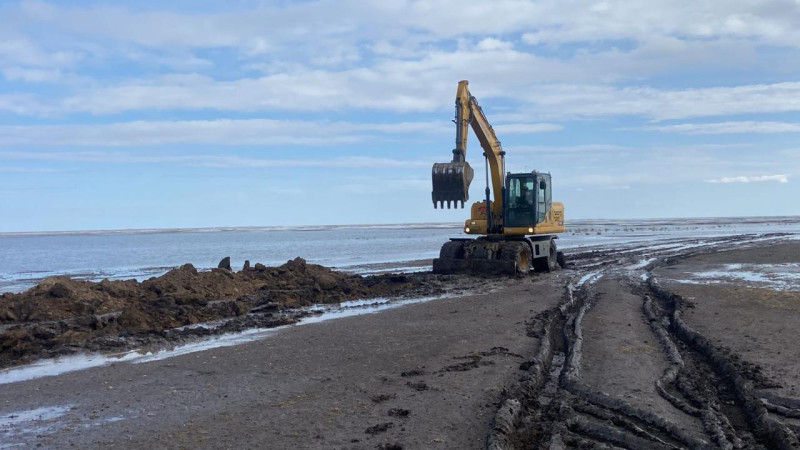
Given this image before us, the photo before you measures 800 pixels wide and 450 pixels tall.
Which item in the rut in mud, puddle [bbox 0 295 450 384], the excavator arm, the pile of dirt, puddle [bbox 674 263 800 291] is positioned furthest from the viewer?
the excavator arm

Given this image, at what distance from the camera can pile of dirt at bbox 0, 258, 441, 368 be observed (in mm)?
13414

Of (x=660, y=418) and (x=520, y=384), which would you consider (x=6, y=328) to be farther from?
(x=660, y=418)

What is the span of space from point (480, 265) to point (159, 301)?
1113 centimetres

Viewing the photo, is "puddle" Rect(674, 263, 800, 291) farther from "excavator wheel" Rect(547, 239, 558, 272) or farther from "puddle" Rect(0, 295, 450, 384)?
"puddle" Rect(0, 295, 450, 384)

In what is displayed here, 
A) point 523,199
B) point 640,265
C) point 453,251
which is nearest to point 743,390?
point 453,251

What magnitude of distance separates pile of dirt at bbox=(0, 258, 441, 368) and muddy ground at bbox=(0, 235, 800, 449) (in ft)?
8.01

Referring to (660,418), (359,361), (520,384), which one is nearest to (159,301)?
(359,361)

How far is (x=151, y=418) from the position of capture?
26.2 ft

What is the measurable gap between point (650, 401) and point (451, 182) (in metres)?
16.1

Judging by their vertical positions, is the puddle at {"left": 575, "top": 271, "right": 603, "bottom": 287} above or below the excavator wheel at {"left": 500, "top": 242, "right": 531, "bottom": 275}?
below

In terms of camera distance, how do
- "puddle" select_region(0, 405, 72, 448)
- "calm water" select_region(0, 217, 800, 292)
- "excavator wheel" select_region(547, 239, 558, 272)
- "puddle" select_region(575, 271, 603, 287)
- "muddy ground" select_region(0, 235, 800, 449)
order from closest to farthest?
"muddy ground" select_region(0, 235, 800, 449), "puddle" select_region(0, 405, 72, 448), "puddle" select_region(575, 271, 603, 287), "excavator wheel" select_region(547, 239, 558, 272), "calm water" select_region(0, 217, 800, 292)

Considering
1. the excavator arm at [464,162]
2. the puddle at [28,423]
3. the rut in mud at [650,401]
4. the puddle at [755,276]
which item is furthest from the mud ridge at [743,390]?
the excavator arm at [464,162]

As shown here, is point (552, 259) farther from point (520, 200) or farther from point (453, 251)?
point (453, 251)

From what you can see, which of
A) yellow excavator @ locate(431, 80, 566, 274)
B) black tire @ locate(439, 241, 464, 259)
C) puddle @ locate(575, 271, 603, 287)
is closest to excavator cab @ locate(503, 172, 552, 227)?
yellow excavator @ locate(431, 80, 566, 274)
